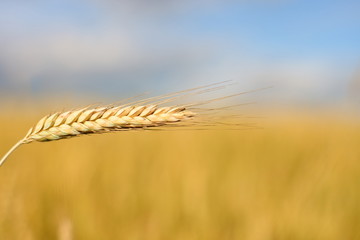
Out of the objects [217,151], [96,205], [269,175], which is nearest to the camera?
[96,205]

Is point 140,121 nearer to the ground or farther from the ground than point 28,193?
farther from the ground

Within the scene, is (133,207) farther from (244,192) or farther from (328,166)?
(328,166)

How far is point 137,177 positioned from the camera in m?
2.95

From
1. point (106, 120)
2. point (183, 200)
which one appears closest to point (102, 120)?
point (106, 120)

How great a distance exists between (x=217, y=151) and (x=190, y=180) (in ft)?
6.90

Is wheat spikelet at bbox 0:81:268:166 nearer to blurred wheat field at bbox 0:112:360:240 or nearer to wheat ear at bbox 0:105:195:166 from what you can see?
wheat ear at bbox 0:105:195:166

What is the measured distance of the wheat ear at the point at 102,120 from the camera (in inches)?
31.9

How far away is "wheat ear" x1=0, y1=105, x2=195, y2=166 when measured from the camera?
0.81 metres

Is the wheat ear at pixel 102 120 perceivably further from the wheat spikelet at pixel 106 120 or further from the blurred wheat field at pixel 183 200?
the blurred wheat field at pixel 183 200

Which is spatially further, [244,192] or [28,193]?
[244,192]

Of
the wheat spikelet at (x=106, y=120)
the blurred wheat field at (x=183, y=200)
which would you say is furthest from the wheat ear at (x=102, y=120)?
the blurred wheat field at (x=183, y=200)

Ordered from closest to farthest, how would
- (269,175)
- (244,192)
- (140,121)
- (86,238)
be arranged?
(140,121) → (86,238) → (244,192) → (269,175)

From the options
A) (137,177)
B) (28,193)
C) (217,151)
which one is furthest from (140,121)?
(217,151)

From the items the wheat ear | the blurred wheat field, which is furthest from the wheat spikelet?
the blurred wheat field
